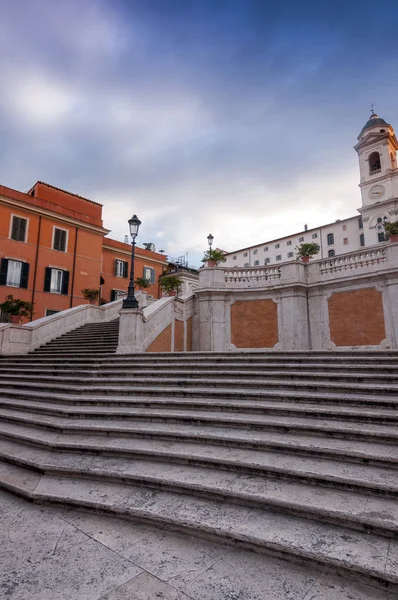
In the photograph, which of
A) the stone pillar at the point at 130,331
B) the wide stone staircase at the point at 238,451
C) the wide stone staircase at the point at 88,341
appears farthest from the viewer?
the wide stone staircase at the point at 88,341

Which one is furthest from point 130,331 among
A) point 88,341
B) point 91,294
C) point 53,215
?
point 53,215

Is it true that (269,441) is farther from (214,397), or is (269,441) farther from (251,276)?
(251,276)

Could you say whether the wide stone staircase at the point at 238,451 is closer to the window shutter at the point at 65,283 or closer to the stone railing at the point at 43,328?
the stone railing at the point at 43,328

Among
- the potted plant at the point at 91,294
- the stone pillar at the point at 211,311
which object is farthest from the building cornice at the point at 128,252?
the stone pillar at the point at 211,311

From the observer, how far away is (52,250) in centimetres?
2316

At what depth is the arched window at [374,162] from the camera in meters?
43.6

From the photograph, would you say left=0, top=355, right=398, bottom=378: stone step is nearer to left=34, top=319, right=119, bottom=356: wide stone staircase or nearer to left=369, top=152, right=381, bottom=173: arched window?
left=34, top=319, right=119, bottom=356: wide stone staircase

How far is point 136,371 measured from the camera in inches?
302

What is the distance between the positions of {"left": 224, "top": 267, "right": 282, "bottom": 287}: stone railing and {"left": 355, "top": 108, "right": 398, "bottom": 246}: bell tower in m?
31.3

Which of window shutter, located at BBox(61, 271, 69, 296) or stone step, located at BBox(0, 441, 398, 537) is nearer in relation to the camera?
stone step, located at BBox(0, 441, 398, 537)

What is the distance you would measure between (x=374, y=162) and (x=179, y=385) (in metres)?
49.2

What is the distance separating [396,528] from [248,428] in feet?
7.48

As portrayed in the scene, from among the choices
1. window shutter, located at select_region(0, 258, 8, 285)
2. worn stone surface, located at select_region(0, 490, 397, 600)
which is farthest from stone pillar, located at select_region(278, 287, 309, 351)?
window shutter, located at select_region(0, 258, 8, 285)

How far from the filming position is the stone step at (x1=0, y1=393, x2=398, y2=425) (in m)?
4.54
